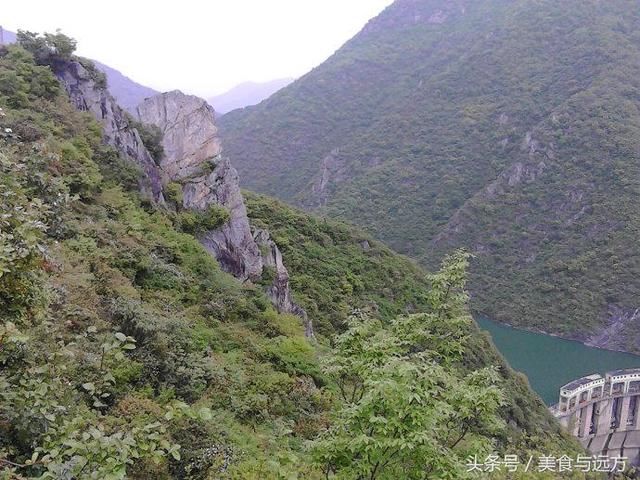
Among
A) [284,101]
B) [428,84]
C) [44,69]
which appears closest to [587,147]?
[428,84]

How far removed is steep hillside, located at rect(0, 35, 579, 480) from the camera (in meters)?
3.05

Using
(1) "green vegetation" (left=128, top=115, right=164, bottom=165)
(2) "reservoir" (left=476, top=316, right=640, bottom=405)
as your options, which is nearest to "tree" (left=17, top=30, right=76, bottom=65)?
(1) "green vegetation" (left=128, top=115, right=164, bottom=165)

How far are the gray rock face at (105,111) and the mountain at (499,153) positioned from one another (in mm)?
49402

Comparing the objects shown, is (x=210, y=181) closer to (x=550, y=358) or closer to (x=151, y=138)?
(x=151, y=138)

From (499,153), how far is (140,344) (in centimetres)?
7865

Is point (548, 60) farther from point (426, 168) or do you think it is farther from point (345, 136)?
point (345, 136)

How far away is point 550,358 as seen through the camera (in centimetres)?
4691

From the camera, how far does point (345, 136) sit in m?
98.6

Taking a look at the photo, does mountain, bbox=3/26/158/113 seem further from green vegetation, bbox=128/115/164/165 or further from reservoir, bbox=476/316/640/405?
green vegetation, bbox=128/115/164/165

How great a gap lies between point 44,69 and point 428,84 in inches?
3655

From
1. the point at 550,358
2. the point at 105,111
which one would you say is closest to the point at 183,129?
the point at 105,111

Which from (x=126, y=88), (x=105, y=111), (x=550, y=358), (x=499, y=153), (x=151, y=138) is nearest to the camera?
(x=105, y=111)

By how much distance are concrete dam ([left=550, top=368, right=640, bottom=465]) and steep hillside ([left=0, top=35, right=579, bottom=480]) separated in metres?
19.1

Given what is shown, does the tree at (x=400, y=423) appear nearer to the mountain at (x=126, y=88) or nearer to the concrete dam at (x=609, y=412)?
the concrete dam at (x=609, y=412)
